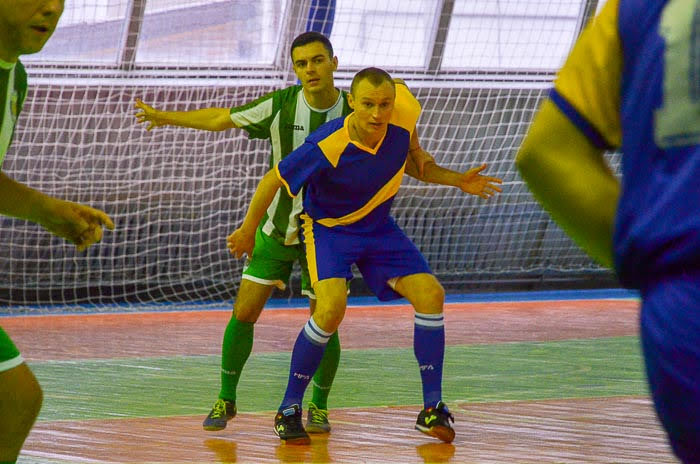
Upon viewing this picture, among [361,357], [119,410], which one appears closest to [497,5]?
[361,357]

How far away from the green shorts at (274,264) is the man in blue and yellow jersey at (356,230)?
0.68 ft

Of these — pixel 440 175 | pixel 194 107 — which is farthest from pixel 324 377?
pixel 194 107

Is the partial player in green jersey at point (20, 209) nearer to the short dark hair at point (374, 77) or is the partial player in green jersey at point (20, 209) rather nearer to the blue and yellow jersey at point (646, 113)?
the blue and yellow jersey at point (646, 113)

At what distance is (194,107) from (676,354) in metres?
9.58

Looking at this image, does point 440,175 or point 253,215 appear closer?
point 253,215

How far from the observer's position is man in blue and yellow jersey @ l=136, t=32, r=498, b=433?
5.10 m

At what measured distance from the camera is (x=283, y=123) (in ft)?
17.5

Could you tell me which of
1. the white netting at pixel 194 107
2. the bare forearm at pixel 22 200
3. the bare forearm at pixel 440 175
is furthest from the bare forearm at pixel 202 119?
the white netting at pixel 194 107

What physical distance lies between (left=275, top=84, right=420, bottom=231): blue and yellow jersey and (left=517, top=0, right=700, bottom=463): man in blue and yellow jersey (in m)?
3.34

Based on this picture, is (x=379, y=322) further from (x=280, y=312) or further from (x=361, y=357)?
(x=361, y=357)

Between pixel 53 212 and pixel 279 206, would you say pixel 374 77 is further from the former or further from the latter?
pixel 53 212

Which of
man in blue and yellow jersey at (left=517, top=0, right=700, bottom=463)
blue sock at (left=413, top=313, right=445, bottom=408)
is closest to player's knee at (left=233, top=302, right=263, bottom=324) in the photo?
blue sock at (left=413, top=313, right=445, bottom=408)

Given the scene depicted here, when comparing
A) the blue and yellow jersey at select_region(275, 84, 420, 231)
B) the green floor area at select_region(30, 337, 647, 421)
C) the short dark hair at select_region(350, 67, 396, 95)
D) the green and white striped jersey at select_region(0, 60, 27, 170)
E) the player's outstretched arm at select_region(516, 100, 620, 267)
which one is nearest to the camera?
the player's outstretched arm at select_region(516, 100, 620, 267)

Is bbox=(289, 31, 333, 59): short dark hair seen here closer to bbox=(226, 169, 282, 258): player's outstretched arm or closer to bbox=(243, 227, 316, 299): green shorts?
bbox=(226, 169, 282, 258): player's outstretched arm
